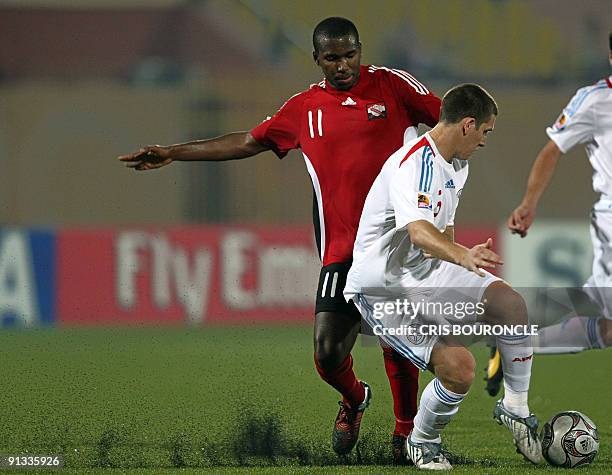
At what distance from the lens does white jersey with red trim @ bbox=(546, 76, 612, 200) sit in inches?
253

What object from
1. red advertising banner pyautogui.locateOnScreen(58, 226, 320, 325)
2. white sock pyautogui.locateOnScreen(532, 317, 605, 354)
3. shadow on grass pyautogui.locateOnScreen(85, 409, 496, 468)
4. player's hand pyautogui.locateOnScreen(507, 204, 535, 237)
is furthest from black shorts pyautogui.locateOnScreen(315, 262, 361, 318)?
red advertising banner pyautogui.locateOnScreen(58, 226, 320, 325)

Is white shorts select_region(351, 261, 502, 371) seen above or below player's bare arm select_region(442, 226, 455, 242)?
below

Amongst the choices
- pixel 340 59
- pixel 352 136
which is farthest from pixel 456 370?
pixel 340 59

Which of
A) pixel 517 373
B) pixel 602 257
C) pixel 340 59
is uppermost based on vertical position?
pixel 340 59

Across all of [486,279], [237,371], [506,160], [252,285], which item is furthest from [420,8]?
[486,279]

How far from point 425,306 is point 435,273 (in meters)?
0.17

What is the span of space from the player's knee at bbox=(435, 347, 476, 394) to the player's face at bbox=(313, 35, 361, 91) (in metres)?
1.44

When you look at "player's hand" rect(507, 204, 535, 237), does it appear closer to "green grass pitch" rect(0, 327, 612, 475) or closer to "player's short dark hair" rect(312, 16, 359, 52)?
"green grass pitch" rect(0, 327, 612, 475)

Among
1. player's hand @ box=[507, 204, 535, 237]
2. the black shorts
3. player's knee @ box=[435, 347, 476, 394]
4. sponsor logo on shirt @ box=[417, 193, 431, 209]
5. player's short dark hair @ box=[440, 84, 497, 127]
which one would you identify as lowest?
player's knee @ box=[435, 347, 476, 394]

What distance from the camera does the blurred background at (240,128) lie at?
43.1 feet

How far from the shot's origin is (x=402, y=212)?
15.4ft

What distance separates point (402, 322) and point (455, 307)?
23 centimetres

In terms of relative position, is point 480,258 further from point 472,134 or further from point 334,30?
point 334,30

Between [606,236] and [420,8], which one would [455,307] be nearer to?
[606,236]
